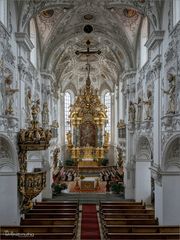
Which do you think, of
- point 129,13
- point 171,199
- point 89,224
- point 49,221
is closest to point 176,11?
point 129,13

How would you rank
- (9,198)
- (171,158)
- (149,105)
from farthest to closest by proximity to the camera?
(149,105) < (171,158) < (9,198)

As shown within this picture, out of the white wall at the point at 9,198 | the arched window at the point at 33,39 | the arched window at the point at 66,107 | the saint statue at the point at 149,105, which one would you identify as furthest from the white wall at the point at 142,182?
the arched window at the point at 66,107

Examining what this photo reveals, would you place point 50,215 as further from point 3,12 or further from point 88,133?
point 88,133

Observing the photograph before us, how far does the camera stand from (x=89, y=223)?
1522 centimetres

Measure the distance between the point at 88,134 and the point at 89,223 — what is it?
18.6 metres

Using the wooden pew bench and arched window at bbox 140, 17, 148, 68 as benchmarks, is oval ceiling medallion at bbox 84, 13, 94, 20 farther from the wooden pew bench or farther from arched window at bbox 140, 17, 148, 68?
the wooden pew bench

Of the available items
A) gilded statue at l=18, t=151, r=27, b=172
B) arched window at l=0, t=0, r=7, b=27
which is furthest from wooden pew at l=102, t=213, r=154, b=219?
arched window at l=0, t=0, r=7, b=27

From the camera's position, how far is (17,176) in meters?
12.7

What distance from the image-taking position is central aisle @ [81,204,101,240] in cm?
1298

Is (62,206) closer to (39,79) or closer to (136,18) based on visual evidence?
(39,79)

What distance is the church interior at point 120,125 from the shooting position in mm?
11719

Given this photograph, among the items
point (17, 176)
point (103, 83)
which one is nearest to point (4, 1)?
point (17, 176)

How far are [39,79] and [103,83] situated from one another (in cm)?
1643

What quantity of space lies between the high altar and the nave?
45.8ft
